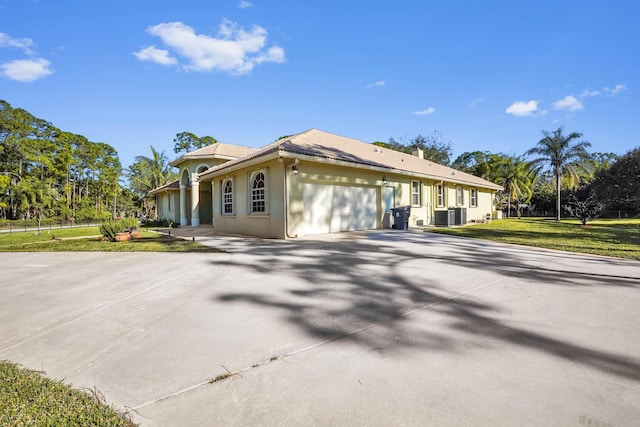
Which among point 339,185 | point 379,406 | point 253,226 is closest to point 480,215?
point 339,185

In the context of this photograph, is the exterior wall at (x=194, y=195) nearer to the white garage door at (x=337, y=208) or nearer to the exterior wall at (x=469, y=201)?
the white garage door at (x=337, y=208)

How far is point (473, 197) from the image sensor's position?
24.1m

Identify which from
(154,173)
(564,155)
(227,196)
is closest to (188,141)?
(154,173)

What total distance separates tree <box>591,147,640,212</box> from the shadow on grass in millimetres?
14414

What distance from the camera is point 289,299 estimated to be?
423cm

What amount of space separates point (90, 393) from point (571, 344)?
4.11 m

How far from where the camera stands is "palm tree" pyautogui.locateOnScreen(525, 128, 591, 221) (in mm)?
28422

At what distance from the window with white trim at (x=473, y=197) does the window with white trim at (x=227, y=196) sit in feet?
60.0

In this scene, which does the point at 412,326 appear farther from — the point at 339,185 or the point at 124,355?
the point at 339,185

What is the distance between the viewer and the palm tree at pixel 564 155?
93.2 feet

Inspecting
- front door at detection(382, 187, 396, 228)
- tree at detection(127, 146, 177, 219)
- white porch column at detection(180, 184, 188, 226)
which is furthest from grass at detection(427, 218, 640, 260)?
tree at detection(127, 146, 177, 219)

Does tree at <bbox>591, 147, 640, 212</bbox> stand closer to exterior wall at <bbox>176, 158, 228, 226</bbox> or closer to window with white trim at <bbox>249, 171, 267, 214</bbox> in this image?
window with white trim at <bbox>249, 171, 267, 214</bbox>

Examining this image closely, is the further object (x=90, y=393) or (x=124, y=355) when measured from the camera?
(x=124, y=355)

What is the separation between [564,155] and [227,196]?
3148 centimetres
